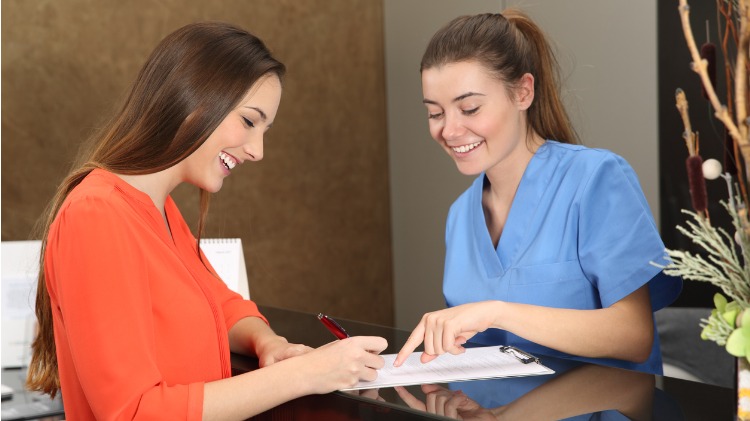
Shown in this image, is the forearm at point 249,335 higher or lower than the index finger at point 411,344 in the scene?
lower

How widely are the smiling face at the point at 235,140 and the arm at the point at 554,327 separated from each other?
0.42 m

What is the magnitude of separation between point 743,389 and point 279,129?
3466mm

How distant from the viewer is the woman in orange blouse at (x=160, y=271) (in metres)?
1.13

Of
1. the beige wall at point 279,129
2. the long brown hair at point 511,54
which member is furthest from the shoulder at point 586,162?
the beige wall at point 279,129

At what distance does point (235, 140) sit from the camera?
4.51 feet

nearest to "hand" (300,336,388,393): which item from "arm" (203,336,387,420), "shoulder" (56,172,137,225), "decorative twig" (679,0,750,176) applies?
"arm" (203,336,387,420)

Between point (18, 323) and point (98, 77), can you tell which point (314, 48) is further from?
point (18, 323)

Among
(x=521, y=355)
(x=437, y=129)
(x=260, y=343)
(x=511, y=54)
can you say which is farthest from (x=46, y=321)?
(x=511, y=54)

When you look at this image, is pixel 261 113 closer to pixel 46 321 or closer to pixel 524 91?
pixel 46 321

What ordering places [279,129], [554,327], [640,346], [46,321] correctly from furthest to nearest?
[279,129] < [640,346] < [554,327] < [46,321]

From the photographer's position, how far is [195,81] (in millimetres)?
1316

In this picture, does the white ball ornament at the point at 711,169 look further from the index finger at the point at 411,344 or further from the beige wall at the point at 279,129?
the beige wall at the point at 279,129

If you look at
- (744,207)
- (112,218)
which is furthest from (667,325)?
(112,218)

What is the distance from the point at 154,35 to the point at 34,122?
26.5 inches
